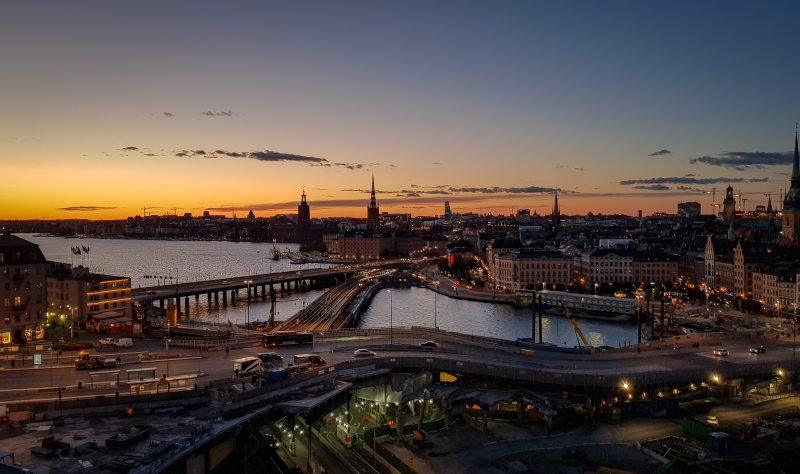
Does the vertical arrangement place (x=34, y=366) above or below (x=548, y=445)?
above

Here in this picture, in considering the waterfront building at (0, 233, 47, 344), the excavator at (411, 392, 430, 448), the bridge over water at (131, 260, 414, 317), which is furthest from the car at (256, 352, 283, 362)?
the bridge over water at (131, 260, 414, 317)

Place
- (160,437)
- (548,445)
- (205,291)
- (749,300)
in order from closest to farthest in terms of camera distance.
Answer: (160,437) → (548,445) → (749,300) → (205,291)

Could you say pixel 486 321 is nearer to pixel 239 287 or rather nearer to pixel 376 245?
pixel 239 287

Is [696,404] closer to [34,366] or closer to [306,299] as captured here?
[34,366]

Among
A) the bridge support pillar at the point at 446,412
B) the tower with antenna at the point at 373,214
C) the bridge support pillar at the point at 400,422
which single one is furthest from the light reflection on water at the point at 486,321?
the tower with antenna at the point at 373,214

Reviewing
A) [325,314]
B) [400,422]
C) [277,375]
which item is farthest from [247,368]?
[325,314]

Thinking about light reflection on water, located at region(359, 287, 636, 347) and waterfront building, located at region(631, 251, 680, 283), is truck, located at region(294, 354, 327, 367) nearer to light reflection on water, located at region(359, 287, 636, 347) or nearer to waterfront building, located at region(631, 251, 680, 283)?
light reflection on water, located at region(359, 287, 636, 347)

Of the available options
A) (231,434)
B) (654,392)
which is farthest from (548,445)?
(231,434)
